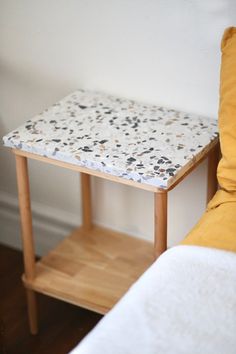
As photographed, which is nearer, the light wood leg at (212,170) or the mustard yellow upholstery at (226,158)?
the mustard yellow upholstery at (226,158)

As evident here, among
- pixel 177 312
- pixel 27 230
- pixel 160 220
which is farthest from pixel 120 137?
pixel 177 312

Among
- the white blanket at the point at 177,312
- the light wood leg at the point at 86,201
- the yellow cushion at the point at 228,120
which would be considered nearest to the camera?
the white blanket at the point at 177,312

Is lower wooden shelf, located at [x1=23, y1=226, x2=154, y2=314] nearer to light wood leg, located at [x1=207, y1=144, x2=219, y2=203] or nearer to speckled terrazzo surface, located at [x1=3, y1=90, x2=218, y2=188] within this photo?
light wood leg, located at [x1=207, y1=144, x2=219, y2=203]

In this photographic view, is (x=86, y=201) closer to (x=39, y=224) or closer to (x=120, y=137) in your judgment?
(x=39, y=224)

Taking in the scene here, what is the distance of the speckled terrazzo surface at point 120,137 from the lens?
1512mm

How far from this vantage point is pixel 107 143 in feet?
5.29

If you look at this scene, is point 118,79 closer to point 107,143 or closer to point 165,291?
point 107,143

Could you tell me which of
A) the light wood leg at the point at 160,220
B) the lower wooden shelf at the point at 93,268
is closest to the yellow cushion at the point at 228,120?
the light wood leg at the point at 160,220

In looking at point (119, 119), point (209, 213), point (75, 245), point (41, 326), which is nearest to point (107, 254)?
point (75, 245)

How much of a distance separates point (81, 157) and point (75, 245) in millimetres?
513

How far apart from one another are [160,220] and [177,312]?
1.44ft

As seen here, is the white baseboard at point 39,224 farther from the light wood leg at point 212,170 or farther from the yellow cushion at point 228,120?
the yellow cushion at point 228,120

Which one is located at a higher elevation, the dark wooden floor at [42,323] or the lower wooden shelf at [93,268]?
the lower wooden shelf at [93,268]

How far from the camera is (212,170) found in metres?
1.77
